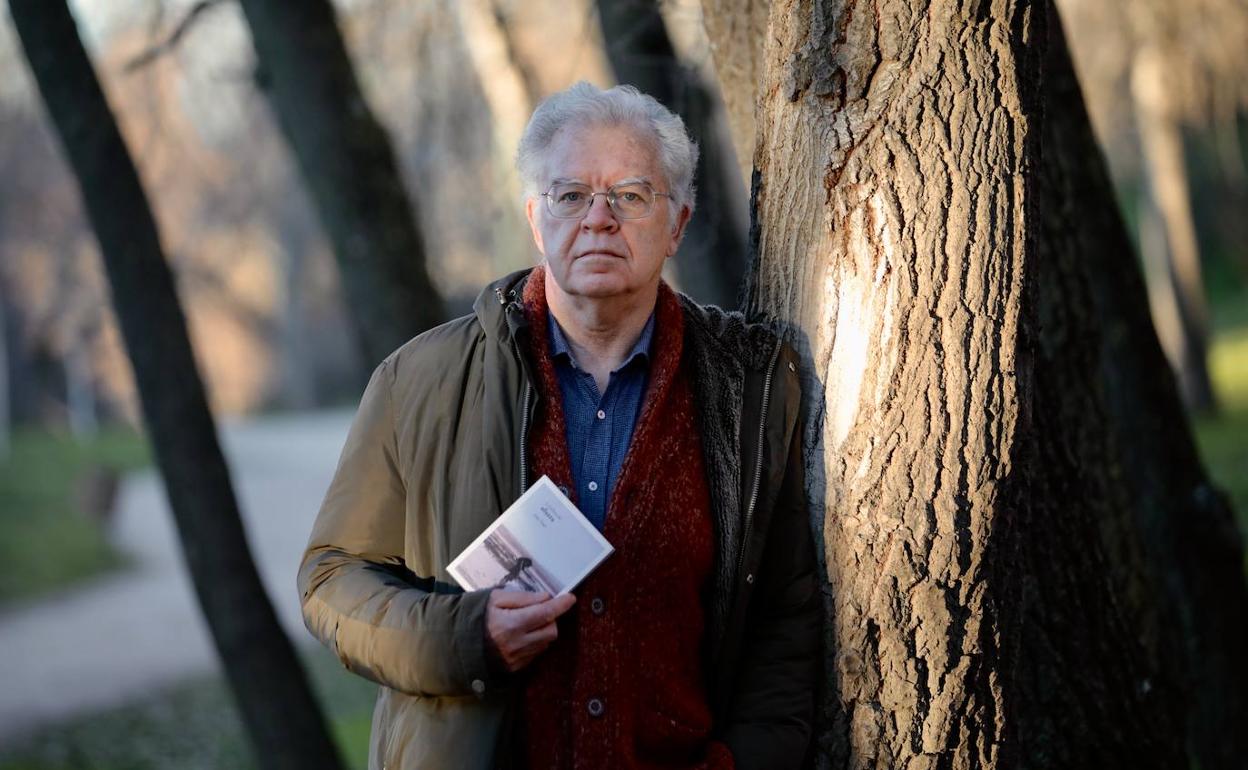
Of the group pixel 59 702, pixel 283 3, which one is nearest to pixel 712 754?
pixel 283 3

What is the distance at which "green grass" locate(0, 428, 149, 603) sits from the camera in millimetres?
15219

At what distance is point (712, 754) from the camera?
258 cm

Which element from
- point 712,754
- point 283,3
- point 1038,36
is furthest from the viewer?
point 283,3

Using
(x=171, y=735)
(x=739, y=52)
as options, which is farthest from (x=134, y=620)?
(x=739, y=52)

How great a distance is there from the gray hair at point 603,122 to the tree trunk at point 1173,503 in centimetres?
250

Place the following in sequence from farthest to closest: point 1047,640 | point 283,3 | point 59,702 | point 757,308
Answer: point 59,702
point 283,3
point 1047,640
point 757,308

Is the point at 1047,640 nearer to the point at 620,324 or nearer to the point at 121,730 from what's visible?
the point at 620,324

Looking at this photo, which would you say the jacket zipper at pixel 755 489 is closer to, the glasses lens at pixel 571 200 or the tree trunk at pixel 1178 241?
the glasses lens at pixel 571 200

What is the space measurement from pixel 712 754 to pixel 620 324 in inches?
33.7

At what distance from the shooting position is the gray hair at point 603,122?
2.65 meters

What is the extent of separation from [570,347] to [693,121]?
375 centimetres

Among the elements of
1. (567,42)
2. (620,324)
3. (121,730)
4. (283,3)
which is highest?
(567,42)

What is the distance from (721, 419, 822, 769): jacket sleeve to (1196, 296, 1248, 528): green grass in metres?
5.58

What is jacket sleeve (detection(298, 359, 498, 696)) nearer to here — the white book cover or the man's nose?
the white book cover
